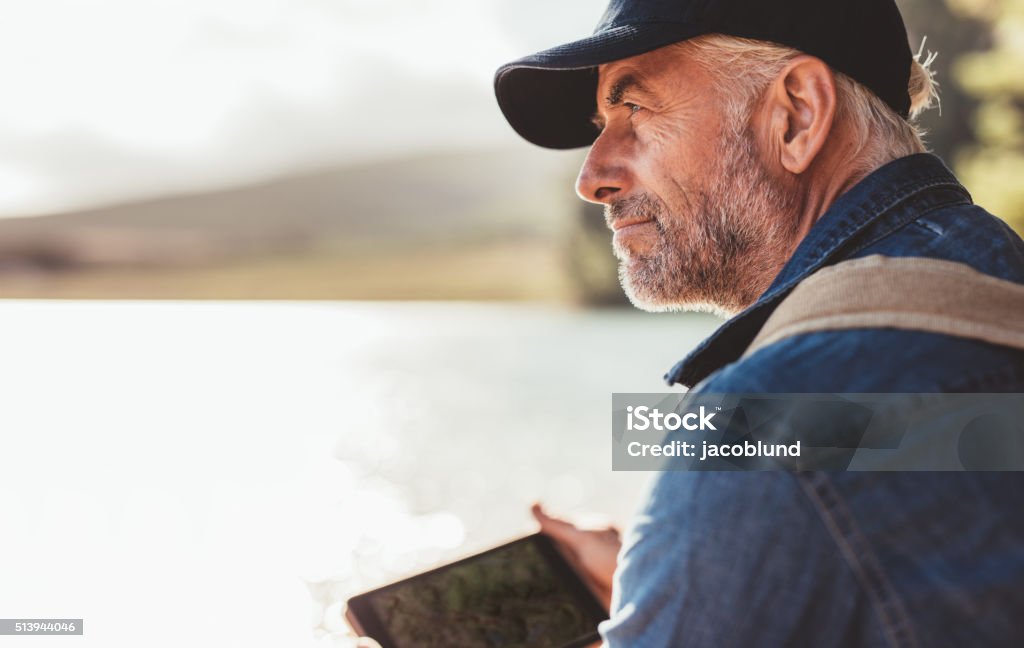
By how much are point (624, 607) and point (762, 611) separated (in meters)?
0.12

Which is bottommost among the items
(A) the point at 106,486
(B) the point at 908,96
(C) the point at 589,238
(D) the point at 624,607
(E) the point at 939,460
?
(A) the point at 106,486

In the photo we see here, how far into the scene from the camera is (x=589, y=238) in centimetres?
1795

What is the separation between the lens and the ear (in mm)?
1095

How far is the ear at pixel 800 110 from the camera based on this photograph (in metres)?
1.09

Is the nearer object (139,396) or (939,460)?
(939,460)

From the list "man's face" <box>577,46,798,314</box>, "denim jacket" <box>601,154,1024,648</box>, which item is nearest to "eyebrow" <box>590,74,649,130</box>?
"man's face" <box>577,46,798,314</box>

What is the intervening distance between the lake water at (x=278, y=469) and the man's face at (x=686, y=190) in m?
0.37

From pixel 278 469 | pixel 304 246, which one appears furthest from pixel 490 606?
pixel 304 246

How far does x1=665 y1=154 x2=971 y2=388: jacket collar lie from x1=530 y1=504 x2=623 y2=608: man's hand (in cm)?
28

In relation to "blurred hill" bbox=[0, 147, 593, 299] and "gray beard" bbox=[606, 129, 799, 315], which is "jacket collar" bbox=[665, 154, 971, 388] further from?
"blurred hill" bbox=[0, 147, 593, 299]

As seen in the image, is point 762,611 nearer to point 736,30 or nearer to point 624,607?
point 624,607

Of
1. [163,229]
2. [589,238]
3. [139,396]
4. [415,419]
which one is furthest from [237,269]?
[415,419]

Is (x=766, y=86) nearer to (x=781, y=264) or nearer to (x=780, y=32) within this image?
(x=780, y=32)

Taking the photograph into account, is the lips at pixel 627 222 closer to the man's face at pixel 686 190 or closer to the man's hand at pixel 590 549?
the man's face at pixel 686 190
